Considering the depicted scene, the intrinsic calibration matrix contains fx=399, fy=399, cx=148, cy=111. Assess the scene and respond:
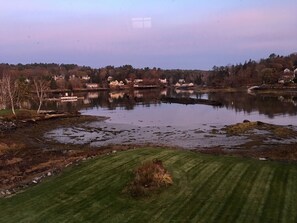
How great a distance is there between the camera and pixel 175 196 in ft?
46.1

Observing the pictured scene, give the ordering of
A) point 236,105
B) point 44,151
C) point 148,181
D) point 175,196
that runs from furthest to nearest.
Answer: point 236,105 < point 44,151 < point 148,181 < point 175,196

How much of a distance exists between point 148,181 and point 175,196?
1.38 meters

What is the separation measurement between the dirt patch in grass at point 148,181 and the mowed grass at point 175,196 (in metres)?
0.31

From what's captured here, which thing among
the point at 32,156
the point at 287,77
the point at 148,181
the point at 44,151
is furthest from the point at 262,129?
the point at 287,77

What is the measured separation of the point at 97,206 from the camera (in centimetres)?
1362

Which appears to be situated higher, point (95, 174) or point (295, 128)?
point (95, 174)

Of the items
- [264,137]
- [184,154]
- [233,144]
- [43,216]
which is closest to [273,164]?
[184,154]

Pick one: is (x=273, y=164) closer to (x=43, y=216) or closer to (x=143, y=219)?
(x=143, y=219)

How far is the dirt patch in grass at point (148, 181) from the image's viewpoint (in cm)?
1439

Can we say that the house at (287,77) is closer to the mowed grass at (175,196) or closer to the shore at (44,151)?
the shore at (44,151)

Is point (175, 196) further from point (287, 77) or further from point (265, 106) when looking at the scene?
point (287, 77)

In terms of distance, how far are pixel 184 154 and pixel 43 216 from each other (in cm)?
876

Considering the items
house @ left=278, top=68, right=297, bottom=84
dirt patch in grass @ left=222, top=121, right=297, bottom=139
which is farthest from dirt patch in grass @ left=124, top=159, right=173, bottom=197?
house @ left=278, top=68, right=297, bottom=84

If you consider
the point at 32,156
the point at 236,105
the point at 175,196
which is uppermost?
the point at 175,196
